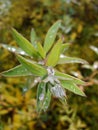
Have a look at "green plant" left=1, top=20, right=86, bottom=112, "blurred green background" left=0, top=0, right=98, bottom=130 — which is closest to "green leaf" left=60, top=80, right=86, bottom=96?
"green plant" left=1, top=20, right=86, bottom=112

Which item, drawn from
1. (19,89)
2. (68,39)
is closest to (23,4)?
(68,39)

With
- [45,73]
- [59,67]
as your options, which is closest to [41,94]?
[45,73]

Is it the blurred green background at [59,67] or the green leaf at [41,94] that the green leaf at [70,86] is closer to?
the green leaf at [41,94]

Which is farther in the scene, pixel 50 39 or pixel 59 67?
pixel 59 67

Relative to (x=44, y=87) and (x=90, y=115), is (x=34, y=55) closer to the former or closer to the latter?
(x=44, y=87)

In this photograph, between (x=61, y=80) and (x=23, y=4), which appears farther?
(x=23, y=4)

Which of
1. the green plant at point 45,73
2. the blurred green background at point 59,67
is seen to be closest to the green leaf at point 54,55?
the green plant at point 45,73

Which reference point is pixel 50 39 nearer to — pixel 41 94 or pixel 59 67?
pixel 41 94
